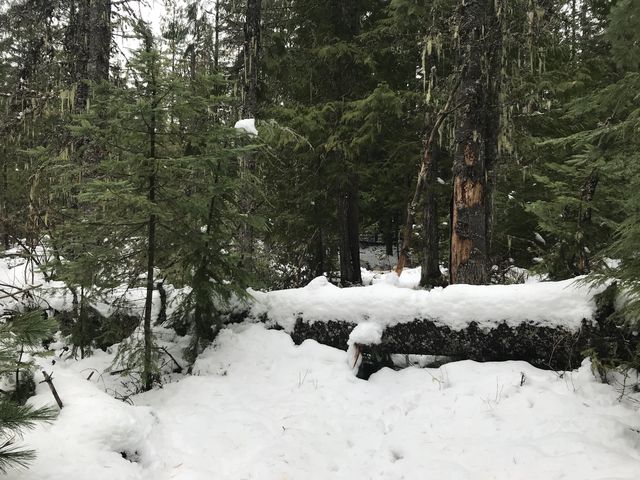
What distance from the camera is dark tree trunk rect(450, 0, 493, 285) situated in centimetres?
685

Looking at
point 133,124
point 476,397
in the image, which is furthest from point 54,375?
point 476,397

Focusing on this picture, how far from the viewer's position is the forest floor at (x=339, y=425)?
360cm

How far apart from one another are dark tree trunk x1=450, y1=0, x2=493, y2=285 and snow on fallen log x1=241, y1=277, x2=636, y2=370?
59.5 inches

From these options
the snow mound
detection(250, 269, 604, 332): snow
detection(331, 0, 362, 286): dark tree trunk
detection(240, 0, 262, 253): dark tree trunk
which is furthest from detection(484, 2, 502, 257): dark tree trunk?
the snow mound

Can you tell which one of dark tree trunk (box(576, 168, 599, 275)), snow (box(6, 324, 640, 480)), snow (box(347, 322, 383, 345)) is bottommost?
snow (box(6, 324, 640, 480))

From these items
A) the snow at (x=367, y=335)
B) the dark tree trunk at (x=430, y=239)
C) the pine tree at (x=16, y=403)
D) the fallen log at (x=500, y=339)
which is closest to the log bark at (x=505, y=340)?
the fallen log at (x=500, y=339)

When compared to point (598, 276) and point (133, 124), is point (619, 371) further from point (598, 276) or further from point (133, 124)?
point (133, 124)

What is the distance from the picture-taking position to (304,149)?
12.3 meters

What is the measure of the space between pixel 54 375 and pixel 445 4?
9486 millimetres

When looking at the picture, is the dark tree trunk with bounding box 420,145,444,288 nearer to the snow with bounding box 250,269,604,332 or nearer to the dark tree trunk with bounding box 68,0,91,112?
the snow with bounding box 250,269,604,332

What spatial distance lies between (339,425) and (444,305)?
2061 millimetres

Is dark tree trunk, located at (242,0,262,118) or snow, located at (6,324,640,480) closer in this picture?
snow, located at (6,324,640,480)

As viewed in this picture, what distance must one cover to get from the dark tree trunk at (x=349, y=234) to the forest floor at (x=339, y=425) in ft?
22.0

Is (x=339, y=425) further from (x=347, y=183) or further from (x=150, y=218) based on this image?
(x=347, y=183)
